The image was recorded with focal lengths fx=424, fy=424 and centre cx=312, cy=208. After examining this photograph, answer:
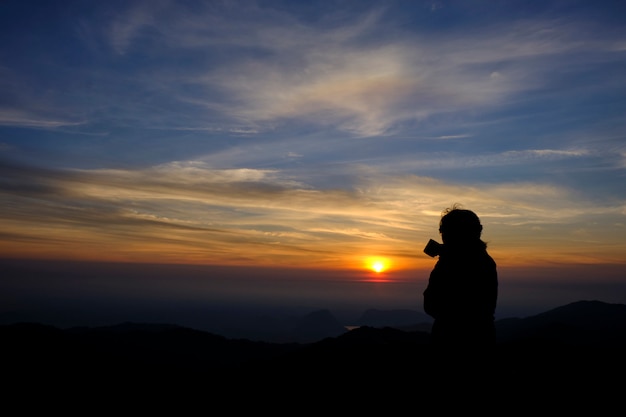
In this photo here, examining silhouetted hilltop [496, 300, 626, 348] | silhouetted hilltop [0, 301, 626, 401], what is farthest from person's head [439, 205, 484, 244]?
silhouetted hilltop [496, 300, 626, 348]

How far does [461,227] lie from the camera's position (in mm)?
6062

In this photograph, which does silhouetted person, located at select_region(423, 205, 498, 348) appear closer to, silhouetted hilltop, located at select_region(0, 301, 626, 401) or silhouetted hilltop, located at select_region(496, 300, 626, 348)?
silhouetted hilltop, located at select_region(0, 301, 626, 401)

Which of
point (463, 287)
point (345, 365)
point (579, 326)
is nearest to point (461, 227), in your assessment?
point (463, 287)

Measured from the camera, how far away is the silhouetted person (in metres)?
5.94

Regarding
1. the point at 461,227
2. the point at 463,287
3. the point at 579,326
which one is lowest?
the point at 579,326

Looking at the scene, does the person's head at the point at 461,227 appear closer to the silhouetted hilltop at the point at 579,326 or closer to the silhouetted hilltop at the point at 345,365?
the silhouetted hilltop at the point at 345,365

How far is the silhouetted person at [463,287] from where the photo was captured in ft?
19.5

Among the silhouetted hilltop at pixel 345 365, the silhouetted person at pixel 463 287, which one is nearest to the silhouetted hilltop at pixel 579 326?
the silhouetted hilltop at pixel 345 365

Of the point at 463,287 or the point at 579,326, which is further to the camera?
the point at 579,326

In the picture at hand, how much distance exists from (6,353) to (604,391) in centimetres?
3469

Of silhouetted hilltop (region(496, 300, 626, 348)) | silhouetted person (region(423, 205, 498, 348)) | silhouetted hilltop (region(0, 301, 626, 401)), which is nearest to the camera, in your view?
silhouetted person (region(423, 205, 498, 348))

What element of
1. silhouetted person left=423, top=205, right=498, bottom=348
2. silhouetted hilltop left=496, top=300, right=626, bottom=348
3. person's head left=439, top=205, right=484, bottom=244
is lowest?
silhouetted hilltop left=496, top=300, right=626, bottom=348

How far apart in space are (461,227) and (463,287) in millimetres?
844

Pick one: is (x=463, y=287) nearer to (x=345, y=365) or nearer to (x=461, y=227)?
(x=461, y=227)
